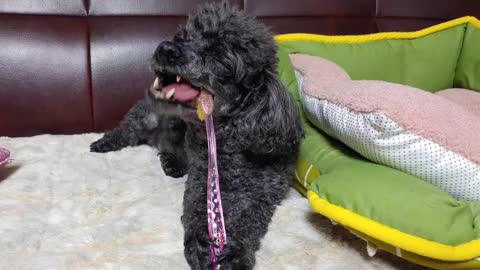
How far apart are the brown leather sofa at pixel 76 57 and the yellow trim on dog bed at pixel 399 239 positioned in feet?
3.12

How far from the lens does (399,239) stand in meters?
0.82

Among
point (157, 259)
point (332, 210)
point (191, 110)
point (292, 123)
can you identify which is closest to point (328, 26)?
point (292, 123)

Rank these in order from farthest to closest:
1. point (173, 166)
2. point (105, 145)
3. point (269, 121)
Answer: point (105, 145), point (173, 166), point (269, 121)

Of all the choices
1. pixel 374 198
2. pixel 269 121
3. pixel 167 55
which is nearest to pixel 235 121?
pixel 269 121

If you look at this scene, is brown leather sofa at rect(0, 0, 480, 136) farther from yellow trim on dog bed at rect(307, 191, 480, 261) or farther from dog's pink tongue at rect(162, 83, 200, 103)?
yellow trim on dog bed at rect(307, 191, 480, 261)

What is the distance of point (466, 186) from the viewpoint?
3.09 feet

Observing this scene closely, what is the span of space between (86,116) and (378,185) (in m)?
1.09

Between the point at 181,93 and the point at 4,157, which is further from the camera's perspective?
the point at 4,157

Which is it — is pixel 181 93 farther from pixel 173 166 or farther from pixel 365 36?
pixel 365 36

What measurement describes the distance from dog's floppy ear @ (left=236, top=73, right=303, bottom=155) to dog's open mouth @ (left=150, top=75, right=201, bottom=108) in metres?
0.12

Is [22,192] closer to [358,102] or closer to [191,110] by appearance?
[191,110]

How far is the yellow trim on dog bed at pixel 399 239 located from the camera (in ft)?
2.56

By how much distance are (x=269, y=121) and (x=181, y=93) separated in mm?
202

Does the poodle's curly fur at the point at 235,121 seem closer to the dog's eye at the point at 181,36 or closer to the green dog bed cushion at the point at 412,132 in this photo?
the dog's eye at the point at 181,36
